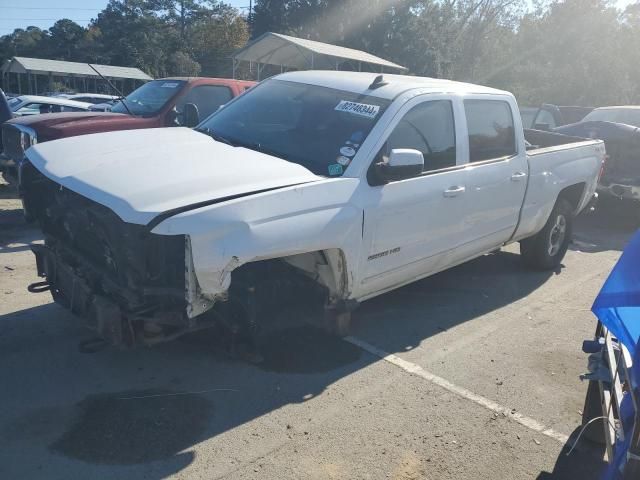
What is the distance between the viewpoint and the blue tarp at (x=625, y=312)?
233cm

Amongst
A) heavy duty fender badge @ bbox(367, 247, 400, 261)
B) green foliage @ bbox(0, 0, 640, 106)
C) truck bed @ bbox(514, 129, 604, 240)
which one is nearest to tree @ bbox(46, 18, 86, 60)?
green foliage @ bbox(0, 0, 640, 106)

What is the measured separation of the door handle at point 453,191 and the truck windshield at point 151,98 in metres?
5.08

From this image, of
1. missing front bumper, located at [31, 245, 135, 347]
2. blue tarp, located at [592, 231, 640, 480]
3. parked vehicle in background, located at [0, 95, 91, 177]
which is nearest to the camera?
blue tarp, located at [592, 231, 640, 480]

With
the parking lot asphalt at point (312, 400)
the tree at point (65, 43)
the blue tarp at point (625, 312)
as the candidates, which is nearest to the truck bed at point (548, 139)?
the parking lot asphalt at point (312, 400)

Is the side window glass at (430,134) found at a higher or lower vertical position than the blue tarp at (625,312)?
higher

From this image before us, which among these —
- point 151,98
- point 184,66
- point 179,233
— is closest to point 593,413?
point 179,233

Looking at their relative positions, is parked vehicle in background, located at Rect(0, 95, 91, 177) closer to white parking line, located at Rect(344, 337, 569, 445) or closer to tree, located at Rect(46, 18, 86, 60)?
white parking line, located at Rect(344, 337, 569, 445)

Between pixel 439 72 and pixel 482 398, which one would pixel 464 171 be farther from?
pixel 439 72

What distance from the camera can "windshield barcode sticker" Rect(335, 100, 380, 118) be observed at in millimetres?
4383

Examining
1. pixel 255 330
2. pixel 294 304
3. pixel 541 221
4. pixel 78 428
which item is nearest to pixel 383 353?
pixel 294 304

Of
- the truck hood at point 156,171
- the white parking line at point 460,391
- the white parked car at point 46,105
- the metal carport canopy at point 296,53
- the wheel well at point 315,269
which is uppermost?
the metal carport canopy at point 296,53

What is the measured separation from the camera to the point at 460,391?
159 inches

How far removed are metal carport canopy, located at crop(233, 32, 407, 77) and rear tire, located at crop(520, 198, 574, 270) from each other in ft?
34.3

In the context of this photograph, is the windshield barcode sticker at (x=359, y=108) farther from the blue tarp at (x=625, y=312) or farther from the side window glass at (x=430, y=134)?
the blue tarp at (x=625, y=312)
